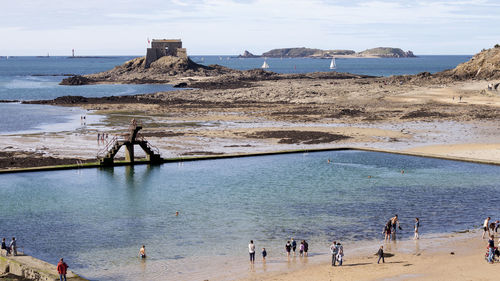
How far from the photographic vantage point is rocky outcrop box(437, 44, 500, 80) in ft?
425

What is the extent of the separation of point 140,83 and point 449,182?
142 meters

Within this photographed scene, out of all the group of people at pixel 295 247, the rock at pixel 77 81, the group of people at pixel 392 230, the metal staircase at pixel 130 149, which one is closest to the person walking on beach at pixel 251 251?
the group of people at pixel 295 247

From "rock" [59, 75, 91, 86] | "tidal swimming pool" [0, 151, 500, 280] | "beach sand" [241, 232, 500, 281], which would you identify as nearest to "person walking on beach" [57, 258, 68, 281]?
"tidal swimming pool" [0, 151, 500, 280]

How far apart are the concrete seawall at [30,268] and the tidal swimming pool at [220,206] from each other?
1912 millimetres

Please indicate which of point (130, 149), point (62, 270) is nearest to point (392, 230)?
point (62, 270)

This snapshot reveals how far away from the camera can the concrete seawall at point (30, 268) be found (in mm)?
27016

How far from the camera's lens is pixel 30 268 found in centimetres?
2748

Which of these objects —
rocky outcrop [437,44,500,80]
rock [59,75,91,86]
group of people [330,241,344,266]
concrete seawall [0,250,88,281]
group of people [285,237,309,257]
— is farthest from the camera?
rock [59,75,91,86]

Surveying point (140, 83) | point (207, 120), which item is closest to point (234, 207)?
point (207, 120)

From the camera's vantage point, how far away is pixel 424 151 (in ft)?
203

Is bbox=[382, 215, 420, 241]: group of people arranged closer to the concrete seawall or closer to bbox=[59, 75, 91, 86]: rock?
the concrete seawall

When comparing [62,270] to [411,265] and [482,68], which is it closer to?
[411,265]

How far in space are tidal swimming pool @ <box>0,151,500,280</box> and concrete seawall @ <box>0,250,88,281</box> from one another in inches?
75.3

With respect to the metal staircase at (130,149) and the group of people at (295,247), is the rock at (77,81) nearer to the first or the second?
the metal staircase at (130,149)
